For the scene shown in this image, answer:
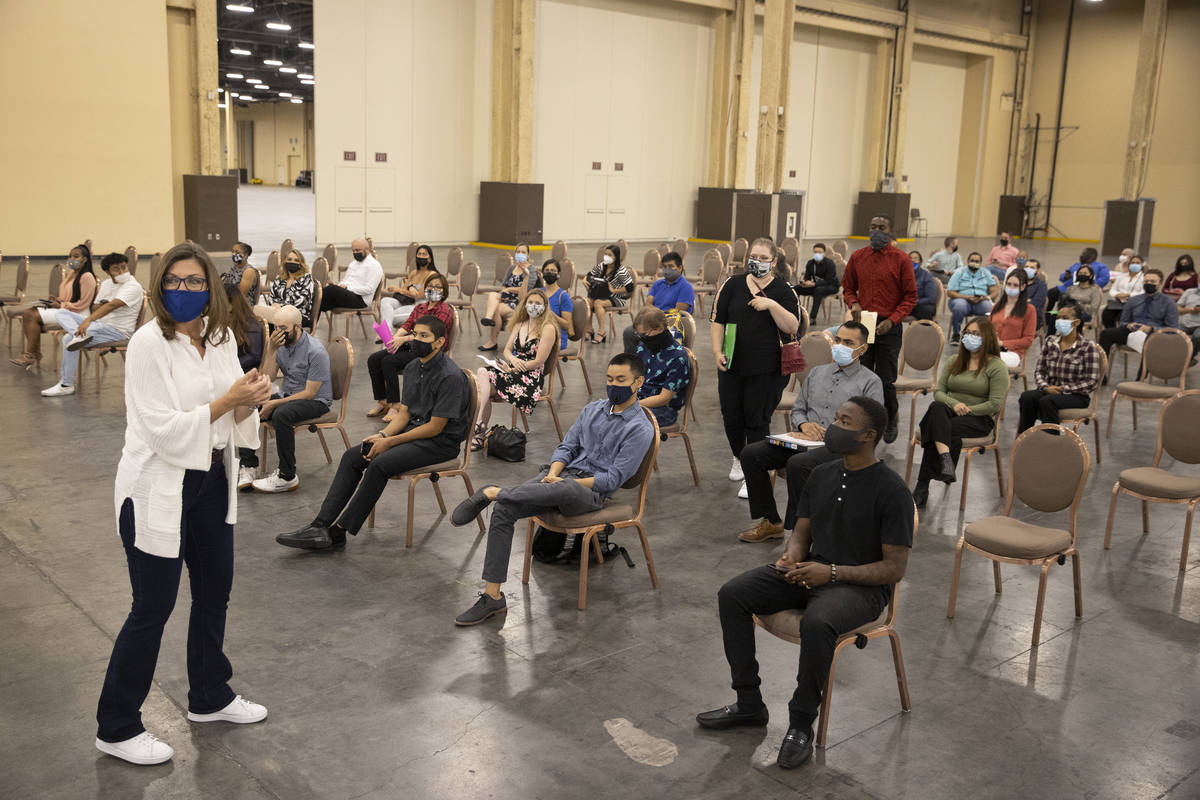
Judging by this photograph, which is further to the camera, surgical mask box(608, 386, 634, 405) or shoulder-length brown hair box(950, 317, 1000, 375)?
shoulder-length brown hair box(950, 317, 1000, 375)

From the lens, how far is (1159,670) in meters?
4.63

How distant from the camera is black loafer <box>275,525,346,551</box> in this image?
567 cm

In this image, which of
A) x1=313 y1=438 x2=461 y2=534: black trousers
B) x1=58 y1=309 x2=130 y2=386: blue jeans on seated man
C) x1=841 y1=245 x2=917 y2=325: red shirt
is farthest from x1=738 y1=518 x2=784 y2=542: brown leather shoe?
x1=58 y1=309 x2=130 y2=386: blue jeans on seated man

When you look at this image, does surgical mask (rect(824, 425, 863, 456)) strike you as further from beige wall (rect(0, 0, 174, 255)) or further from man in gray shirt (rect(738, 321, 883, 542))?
beige wall (rect(0, 0, 174, 255))

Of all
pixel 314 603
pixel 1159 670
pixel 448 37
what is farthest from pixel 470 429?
pixel 448 37

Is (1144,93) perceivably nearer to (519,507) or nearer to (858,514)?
(519,507)

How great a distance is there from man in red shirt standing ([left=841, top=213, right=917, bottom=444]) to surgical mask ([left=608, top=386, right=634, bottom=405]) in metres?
3.07

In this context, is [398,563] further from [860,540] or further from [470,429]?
[860,540]

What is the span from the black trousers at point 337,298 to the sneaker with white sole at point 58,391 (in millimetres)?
2830

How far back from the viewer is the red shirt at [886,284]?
26.1 ft

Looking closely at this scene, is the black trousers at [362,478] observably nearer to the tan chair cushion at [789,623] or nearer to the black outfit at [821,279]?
the tan chair cushion at [789,623]

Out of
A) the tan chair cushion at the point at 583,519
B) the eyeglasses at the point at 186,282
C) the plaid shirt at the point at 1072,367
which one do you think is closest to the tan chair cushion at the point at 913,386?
the plaid shirt at the point at 1072,367

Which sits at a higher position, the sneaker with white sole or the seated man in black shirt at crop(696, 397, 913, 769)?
the seated man in black shirt at crop(696, 397, 913, 769)

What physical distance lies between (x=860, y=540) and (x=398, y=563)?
2.67m
